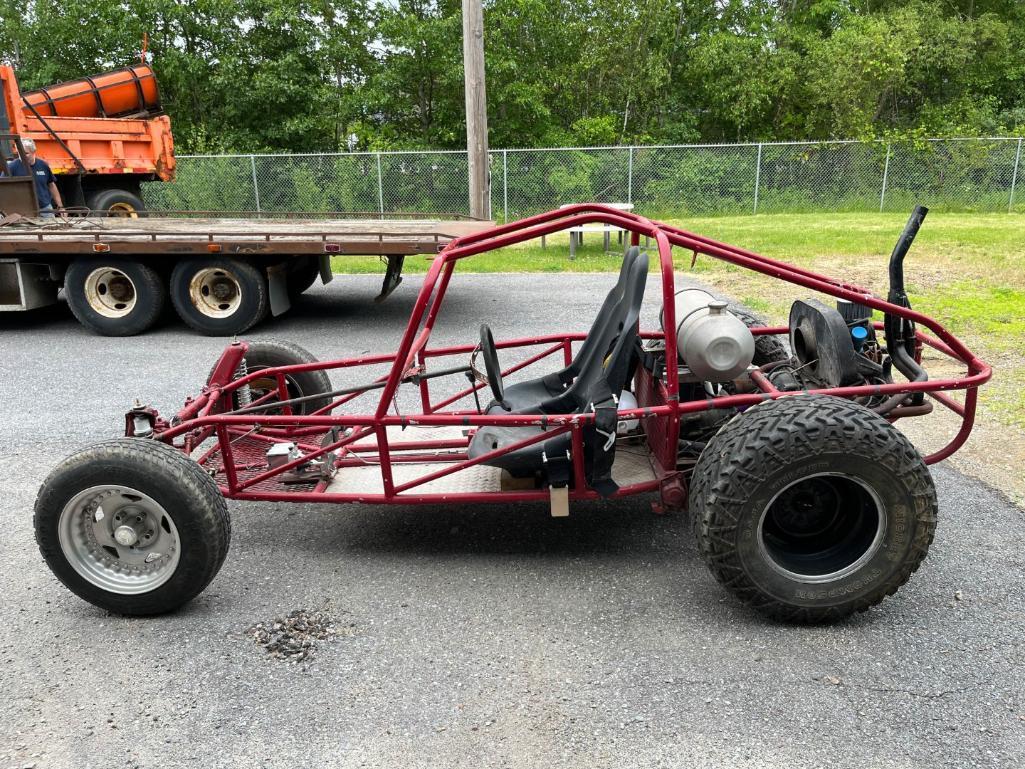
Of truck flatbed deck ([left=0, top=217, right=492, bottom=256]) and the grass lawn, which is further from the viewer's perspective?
truck flatbed deck ([left=0, top=217, right=492, bottom=256])

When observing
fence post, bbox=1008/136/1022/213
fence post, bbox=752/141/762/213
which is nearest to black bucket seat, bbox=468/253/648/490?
fence post, bbox=752/141/762/213

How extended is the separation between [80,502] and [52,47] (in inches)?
1005

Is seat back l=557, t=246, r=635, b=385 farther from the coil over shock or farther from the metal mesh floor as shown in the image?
the coil over shock

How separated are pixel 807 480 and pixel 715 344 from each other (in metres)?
0.66

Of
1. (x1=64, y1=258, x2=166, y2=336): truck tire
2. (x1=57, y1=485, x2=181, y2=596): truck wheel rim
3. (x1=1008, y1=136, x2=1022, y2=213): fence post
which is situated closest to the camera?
(x1=57, y1=485, x2=181, y2=596): truck wheel rim

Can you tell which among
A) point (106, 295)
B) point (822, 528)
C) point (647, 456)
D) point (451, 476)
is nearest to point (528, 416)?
point (451, 476)

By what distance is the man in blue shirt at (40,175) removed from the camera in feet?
34.0

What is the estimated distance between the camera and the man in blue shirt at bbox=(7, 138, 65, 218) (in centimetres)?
1037

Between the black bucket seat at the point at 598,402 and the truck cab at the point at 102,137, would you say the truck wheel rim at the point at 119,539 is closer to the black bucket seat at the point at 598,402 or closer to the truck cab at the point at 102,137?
the black bucket seat at the point at 598,402

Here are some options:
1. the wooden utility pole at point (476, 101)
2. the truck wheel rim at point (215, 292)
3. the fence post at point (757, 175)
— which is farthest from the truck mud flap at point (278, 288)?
the fence post at point (757, 175)

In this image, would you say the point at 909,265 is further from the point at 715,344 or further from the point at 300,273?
the point at 715,344

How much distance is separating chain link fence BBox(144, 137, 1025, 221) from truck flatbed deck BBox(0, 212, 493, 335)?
9.54m

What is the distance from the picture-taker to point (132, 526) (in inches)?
132

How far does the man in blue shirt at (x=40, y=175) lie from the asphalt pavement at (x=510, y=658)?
7.47 m
